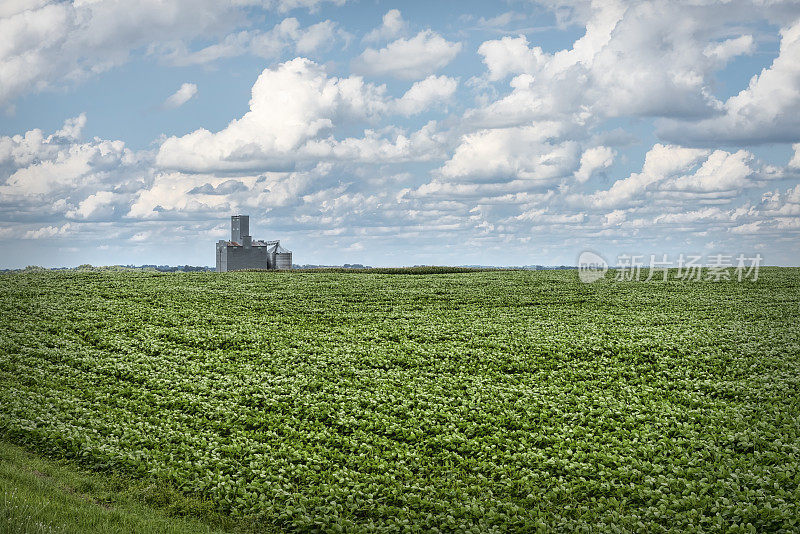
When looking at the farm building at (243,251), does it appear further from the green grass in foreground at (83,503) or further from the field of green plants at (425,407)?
the green grass in foreground at (83,503)

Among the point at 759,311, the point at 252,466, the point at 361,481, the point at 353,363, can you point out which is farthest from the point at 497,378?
the point at 759,311

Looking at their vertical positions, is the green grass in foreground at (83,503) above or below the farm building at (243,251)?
below

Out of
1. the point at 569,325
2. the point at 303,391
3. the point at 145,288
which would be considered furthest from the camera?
the point at 145,288

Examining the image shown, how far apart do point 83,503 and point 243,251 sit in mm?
44325

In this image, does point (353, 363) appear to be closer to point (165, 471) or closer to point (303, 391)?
point (303, 391)

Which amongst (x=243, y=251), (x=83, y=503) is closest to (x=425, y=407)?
(x=83, y=503)

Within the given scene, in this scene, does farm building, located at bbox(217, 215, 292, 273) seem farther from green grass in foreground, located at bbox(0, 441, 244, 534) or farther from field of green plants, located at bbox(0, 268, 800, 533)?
green grass in foreground, located at bbox(0, 441, 244, 534)

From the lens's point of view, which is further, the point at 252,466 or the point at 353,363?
the point at 353,363

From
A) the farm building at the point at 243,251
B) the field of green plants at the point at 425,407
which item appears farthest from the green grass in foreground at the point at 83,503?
the farm building at the point at 243,251

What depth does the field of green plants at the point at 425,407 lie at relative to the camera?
9.52 meters

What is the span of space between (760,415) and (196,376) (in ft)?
39.5

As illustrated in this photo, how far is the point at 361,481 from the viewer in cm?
1012

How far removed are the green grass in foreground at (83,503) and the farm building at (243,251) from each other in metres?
41.4

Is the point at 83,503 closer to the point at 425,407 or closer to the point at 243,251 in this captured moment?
the point at 425,407
